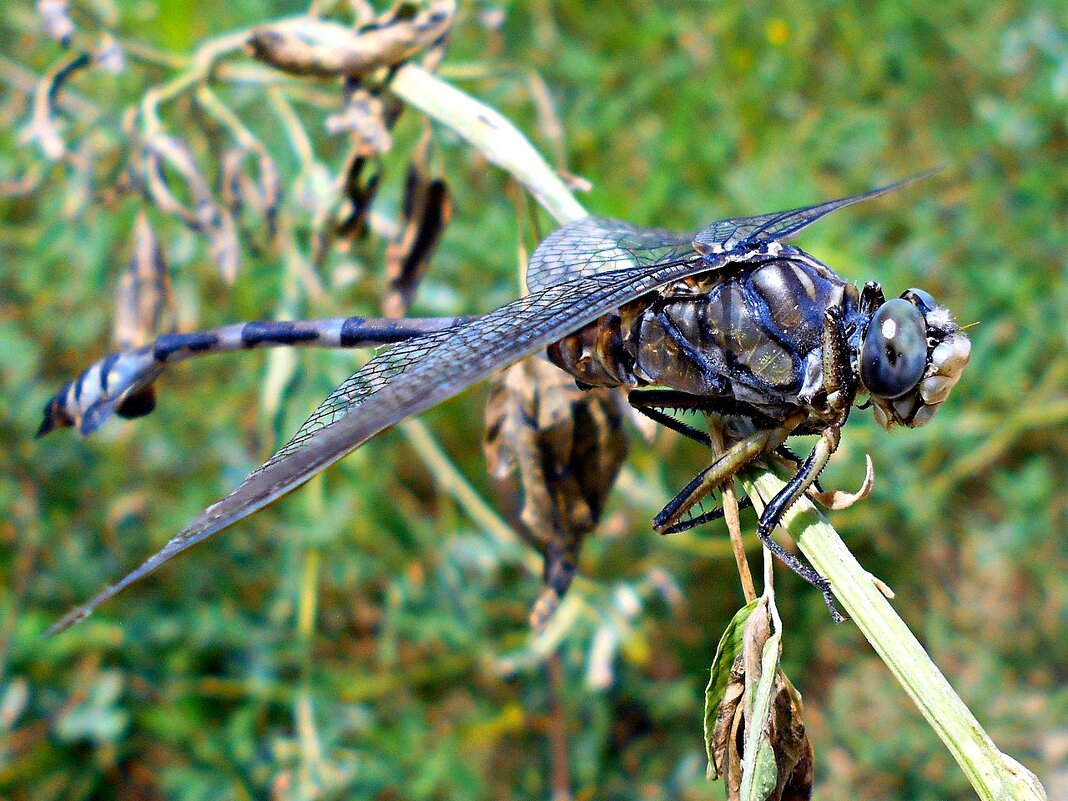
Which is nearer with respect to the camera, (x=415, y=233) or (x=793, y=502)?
(x=793, y=502)

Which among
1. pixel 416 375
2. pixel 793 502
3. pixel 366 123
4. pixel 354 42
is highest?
pixel 354 42

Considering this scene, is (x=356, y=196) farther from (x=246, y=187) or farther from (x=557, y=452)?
(x=557, y=452)

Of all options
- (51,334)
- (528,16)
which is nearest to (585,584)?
(51,334)

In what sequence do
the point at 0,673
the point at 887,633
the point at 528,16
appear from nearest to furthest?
1. the point at 887,633
2. the point at 0,673
3. the point at 528,16

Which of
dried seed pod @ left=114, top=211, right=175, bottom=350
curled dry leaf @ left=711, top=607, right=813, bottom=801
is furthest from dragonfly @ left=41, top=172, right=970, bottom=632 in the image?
dried seed pod @ left=114, top=211, right=175, bottom=350

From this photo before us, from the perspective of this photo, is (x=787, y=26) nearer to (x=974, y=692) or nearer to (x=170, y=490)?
(x=974, y=692)

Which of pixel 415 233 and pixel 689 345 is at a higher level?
pixel 415 233

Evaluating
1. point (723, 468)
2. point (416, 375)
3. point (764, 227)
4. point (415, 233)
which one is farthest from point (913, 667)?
point (415, 233)
